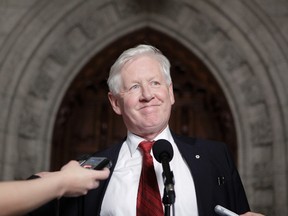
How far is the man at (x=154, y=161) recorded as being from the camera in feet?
4.19

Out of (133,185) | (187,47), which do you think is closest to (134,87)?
(133,185)

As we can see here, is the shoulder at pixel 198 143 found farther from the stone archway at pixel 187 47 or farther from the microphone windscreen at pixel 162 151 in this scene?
the stone archway at pixel 187 47

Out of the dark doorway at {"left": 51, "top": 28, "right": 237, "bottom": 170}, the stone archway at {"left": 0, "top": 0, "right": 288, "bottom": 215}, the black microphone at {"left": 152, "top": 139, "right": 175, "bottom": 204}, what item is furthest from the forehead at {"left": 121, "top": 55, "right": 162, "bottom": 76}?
the dark doorway at {"left": 51, "top": 28, "right": 237, "bottom": 170}

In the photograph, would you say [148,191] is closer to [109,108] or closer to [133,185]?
A: [133,185]

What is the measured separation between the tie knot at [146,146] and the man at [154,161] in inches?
1.0

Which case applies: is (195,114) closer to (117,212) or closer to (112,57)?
(112,57)

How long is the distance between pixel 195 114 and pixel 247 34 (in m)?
0.67

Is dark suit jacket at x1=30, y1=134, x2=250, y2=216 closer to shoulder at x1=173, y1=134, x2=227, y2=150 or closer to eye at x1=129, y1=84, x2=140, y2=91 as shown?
shoulder at x1=173, y1=134, x2=227, y2=150

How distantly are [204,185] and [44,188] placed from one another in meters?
0.49

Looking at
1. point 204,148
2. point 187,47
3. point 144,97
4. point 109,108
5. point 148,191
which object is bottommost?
point 148,191

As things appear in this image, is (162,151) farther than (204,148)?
No

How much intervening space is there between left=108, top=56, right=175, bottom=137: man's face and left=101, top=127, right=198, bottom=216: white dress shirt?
0.15 ft

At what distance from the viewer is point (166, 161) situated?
111 cm

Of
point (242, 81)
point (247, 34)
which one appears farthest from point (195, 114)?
point (247, 34)
